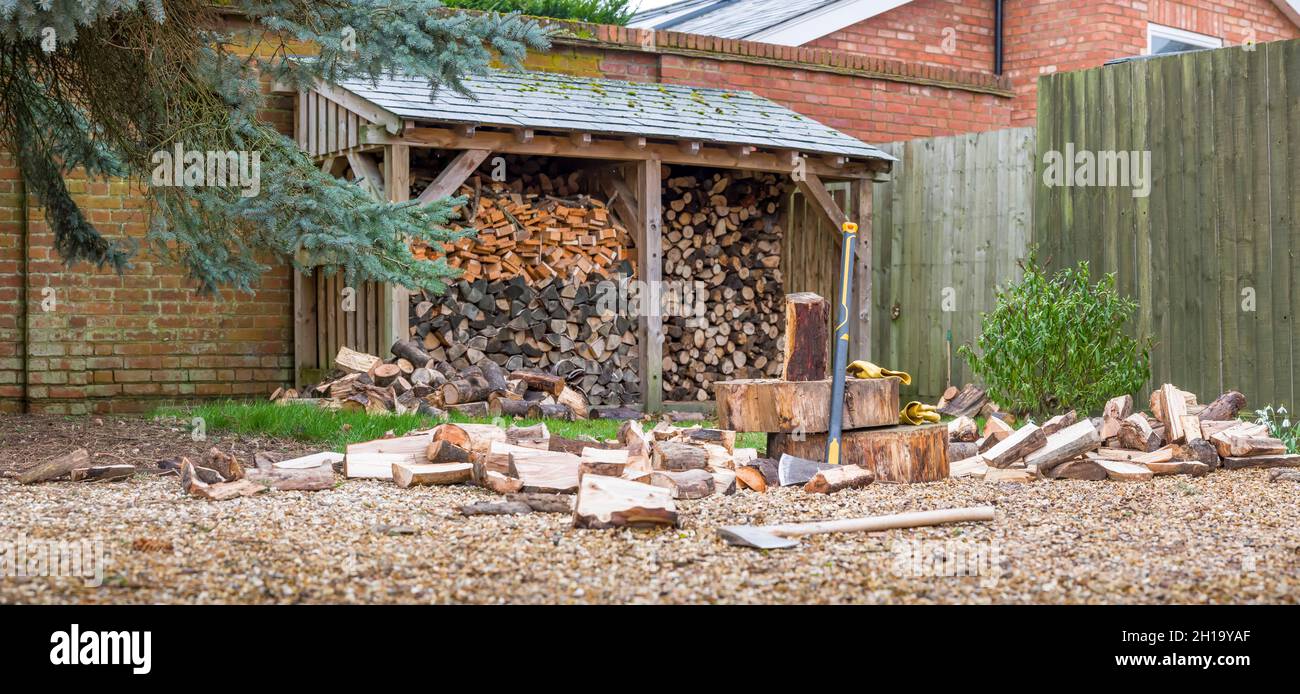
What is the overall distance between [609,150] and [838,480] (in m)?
4.83

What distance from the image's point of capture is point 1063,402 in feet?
25.6

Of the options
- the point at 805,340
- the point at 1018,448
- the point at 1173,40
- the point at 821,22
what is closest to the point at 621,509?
the point at 805,340

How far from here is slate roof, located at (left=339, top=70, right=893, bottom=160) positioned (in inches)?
347

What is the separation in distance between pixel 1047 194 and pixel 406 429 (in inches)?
189

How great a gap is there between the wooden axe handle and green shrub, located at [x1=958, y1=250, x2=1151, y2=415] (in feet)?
11.6

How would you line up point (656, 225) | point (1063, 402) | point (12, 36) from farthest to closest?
point (656, 225), point (1063, 402), point (12, 36)

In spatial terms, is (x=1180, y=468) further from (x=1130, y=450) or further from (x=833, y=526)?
(x=833, y=526)

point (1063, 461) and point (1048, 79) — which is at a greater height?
point (1048, 79)

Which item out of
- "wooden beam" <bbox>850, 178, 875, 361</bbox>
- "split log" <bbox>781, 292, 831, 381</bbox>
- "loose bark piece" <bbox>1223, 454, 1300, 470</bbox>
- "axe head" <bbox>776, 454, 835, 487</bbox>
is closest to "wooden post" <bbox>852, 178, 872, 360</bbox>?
"wooden beam" <bbox>850, 178, 875, 361</bbox>

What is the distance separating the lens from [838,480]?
5.15m

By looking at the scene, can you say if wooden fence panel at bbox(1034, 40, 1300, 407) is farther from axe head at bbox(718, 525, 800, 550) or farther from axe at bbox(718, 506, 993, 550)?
A: axe head at bbox(718, 525, 800, 550)
